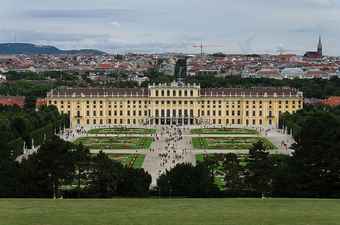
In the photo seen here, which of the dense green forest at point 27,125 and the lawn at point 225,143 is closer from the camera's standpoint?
the dense green forest at point 27,125

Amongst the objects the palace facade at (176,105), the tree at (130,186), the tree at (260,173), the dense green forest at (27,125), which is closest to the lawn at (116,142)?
the dense green forest at (27,125)

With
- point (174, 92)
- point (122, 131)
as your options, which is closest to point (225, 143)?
point (122, 131)

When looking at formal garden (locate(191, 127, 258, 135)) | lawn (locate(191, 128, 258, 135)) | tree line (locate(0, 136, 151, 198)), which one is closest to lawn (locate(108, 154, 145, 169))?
tree line (locate(0, 136, 151, 198))

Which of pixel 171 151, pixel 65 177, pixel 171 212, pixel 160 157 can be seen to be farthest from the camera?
pixel 171 151

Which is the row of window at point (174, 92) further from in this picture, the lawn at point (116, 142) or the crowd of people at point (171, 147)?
the lawn at point (116, 142)

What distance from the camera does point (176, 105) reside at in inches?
3216

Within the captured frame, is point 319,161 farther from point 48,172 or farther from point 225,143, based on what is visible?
point 225,143

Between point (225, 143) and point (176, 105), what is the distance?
25316 millimetres

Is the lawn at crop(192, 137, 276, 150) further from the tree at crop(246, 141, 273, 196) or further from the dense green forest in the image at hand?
the tree at crop(246, 141, 273, 196)

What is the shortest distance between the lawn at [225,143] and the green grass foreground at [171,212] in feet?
103

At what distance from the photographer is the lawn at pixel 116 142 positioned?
54.1m

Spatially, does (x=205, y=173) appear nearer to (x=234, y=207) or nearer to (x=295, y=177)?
(x=295, y=177)

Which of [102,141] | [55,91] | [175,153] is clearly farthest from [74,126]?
[175,153]

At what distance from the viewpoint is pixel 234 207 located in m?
18.7
